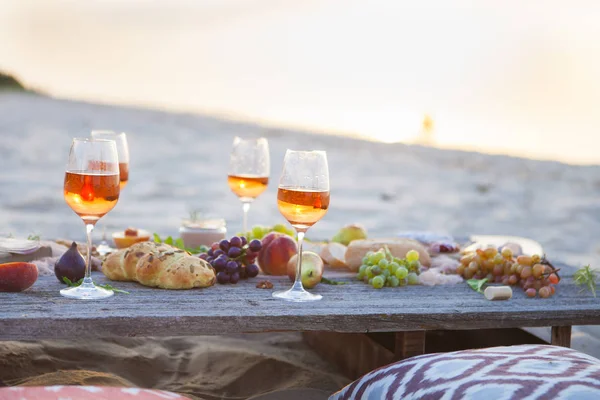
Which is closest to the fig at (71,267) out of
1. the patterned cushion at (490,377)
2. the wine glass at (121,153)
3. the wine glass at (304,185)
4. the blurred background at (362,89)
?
the wine glass at (121,153)

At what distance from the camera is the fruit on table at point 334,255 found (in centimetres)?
320

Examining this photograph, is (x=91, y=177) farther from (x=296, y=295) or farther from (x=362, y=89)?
(x=362, y=89)

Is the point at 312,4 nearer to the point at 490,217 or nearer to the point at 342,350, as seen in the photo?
the point at 490,217

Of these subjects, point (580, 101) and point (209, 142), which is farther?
point (209, 142)

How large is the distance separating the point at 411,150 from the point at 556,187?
4249mm

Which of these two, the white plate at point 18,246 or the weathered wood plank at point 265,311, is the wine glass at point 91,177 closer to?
the weathered wood plank at point 265,311

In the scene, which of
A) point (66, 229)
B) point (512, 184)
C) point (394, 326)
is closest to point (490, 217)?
point (512, 184)

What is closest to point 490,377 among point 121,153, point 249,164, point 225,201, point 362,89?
point 249,164

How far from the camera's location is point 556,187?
46.7 feet

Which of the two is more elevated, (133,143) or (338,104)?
(338,104)

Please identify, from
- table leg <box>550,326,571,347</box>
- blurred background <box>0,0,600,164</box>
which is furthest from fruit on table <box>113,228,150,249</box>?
blurred background <box>0,0,600,164</box>

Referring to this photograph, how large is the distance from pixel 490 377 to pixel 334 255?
134 cm

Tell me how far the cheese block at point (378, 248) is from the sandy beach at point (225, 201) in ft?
2.02

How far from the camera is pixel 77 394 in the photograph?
5.78 ft
